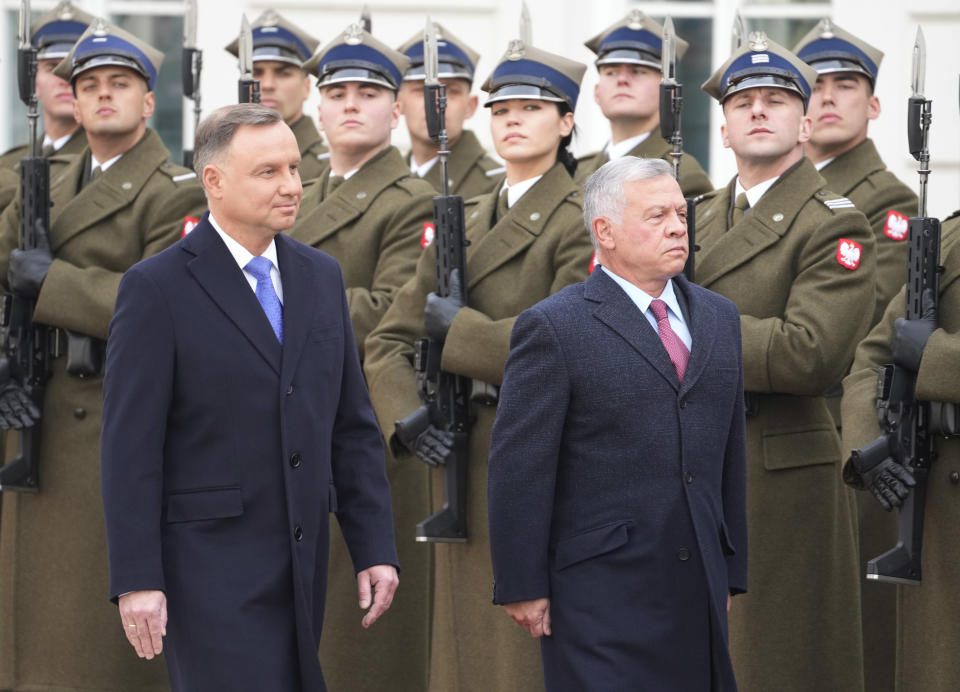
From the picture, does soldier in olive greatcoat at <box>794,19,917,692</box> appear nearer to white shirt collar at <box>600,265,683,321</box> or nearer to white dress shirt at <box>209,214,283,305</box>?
white shirt collar at <box>600,265,683,321</box>

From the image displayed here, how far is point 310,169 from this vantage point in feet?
26.9

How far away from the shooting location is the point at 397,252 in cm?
676

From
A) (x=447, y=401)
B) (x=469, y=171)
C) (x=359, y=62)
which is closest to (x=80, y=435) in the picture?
(x=447, y=401)

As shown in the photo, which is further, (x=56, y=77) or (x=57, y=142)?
(x=57, y=142)

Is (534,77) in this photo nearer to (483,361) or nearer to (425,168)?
(483,361)

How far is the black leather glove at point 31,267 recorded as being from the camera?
6.62 meters

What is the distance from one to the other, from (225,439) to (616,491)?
94 cm

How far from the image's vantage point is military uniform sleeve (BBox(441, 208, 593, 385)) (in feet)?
19.6

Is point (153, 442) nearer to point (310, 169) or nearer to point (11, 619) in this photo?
point (11, 619)

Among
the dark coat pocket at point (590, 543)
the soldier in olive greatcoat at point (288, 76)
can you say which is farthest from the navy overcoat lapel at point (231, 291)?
the soldier in olive greatcoat at point (288, 76)

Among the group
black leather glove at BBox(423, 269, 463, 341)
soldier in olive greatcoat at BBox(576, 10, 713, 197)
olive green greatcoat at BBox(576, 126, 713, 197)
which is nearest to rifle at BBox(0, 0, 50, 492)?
black leather glove at BBox(423, 269, 463, 341)

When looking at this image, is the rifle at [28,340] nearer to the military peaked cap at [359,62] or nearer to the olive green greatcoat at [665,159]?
the military peaked cap at [359,62]

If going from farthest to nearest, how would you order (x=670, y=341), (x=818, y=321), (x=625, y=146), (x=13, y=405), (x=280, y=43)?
(x=280, y=43), (x=625, y=146), (x=13, y=405), (x=818, y=321), (x=670, y=341)

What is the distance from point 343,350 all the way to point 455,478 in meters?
1.49
